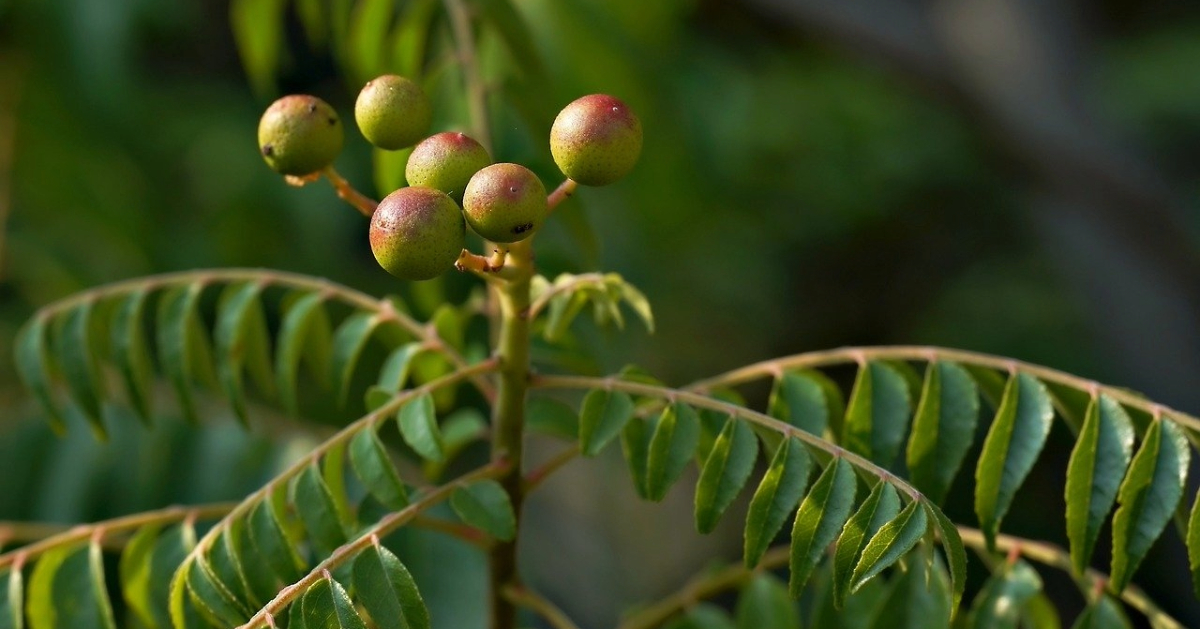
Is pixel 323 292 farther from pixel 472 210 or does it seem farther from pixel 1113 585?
pixel 1113 585

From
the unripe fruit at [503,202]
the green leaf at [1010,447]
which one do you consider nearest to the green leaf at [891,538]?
the green leaf at [1010,447]

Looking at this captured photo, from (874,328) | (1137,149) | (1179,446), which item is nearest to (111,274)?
(1179,446)

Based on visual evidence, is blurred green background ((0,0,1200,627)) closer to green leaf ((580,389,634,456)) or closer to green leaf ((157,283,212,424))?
green leaf ((157,283,212,424))

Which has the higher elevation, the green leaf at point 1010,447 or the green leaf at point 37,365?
the green leaf at point 37,365

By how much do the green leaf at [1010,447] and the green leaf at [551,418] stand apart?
1.57ft

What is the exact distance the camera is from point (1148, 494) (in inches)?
45.4

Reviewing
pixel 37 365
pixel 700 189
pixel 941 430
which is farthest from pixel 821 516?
pixel 700 189

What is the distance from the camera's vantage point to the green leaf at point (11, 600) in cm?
128

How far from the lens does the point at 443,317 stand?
1.49 meters

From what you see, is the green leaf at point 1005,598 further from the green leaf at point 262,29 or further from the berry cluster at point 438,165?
the green leaf at point 262,29

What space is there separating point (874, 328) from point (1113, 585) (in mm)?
6501

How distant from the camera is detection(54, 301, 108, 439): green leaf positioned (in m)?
1.52

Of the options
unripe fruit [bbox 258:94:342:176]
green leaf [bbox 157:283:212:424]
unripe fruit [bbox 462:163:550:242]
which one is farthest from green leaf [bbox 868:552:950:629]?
green leaf [bbox 157:283:212:424]

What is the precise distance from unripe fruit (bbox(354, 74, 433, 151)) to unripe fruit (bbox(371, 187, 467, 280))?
16cm
